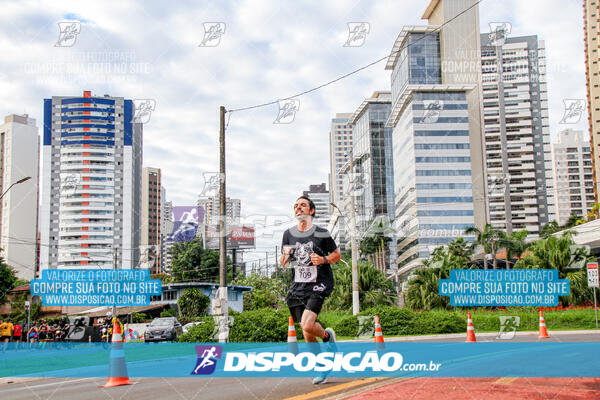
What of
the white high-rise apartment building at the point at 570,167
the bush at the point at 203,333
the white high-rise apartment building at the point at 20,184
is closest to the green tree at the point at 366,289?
the bush at the point at 203,333

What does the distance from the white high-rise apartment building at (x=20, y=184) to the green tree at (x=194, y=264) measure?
87.3m

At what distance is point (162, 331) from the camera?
2720cm

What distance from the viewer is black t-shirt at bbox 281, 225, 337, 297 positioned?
5762mm

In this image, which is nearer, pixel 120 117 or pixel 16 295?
pixel 16 295

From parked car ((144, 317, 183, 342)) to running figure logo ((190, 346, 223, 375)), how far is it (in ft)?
68.3

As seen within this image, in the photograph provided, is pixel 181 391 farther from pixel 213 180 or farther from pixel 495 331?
pixel 213 180

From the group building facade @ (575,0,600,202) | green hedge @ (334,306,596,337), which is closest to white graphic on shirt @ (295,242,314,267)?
green hedge @ (334,306,596,337)

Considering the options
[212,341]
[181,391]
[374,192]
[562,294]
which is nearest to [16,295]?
[212,341]

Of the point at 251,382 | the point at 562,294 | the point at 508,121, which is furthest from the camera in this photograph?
the point at 508,121

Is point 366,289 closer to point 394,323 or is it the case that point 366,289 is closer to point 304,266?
point 394,323

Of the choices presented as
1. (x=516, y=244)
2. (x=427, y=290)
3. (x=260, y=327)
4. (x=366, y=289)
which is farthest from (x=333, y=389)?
(x=516, y=244)

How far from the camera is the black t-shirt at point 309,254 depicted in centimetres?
576

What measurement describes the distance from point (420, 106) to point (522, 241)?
63.3 metres

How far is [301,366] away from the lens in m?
5.95
